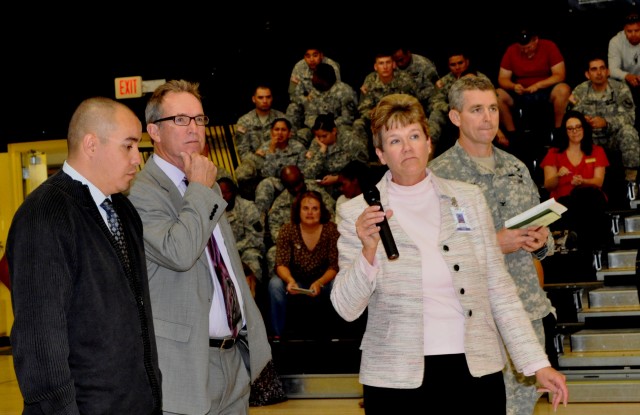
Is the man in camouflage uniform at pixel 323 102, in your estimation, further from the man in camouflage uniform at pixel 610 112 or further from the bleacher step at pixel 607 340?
the bleacher step at pixel 607 340

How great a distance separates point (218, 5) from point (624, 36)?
6.81m

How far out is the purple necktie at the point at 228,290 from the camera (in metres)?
3.19

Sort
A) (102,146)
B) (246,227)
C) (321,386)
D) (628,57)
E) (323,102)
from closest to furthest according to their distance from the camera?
(102,146) < (321,386) < (246,227) < (628,57) < (323,102)

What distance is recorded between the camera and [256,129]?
37.4ft

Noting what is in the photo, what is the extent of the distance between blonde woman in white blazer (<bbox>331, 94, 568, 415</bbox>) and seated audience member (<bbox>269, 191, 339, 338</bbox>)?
16.6 ft

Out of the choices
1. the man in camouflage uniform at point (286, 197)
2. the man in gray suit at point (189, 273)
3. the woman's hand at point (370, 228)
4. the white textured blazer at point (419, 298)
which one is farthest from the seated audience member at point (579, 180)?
the woman's hand at point (370, 228)

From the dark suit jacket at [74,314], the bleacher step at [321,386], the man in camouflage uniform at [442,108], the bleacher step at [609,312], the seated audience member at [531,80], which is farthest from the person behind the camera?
the man in camouflage uniform at [442,108]

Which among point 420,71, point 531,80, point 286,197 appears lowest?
point 286,197

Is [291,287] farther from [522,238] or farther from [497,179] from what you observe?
[522,238]

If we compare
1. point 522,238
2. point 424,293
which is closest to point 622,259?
point 522,238

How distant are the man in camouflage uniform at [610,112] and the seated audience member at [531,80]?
240 mm

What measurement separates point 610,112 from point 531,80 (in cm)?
101

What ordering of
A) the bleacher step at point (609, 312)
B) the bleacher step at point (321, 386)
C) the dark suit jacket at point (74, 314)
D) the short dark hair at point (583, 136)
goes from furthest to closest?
the short dark hair at point (583, 136) < the bleacher step at point (609, 312) < the bleacher step at point (321, 386) < the dark suit jacket at point (74, 314)

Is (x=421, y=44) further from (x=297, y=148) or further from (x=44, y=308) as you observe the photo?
(x=44, y=308)
